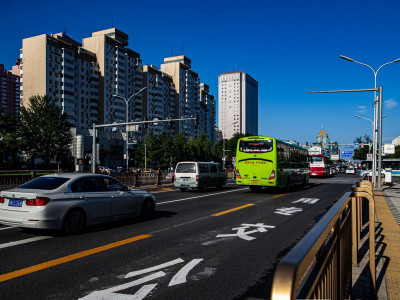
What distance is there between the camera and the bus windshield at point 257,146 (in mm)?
19859

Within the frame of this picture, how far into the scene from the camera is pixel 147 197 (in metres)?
10.4

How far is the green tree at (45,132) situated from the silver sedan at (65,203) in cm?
4613

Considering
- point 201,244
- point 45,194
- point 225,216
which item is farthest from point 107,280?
point 225,216

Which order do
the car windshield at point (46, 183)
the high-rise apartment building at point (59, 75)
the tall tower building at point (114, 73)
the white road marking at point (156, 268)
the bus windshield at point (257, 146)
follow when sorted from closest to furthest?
the white road marking at point (156, 268) < the car windshield at point (46, 183) < the bus windshield at point (257, 146) < the high-rise apartment building at point (59, 75) < the tall tower building at point (114, 73)

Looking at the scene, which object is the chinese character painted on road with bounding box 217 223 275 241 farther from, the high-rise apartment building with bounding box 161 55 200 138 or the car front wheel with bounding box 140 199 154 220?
the high-rise apartment building with bounding box 161 55 200 138

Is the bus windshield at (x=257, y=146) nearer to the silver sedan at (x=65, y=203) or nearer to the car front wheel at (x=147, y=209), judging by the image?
the car front wheel at (x=147, y=209)

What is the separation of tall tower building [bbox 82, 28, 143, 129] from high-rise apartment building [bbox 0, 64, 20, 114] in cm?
6518

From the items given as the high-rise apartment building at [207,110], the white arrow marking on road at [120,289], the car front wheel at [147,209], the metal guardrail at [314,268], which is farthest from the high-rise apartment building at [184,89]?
the metal guardrail at [314,268]

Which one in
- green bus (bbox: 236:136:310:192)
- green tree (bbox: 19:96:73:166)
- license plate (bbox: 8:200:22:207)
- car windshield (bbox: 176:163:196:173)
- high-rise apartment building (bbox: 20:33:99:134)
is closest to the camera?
license plate (bbox: 8:200:22:207)

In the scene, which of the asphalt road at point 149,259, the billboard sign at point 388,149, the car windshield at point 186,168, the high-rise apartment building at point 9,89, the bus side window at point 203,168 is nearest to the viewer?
the asphalt road at point 149,259

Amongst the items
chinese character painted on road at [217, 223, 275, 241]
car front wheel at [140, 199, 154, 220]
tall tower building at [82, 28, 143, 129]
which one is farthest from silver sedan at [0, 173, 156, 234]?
tall tower building at [82, 28, 143, 129]

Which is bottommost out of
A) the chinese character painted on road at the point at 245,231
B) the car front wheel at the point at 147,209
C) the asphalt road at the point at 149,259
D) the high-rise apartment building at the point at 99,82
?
the chinese character painted on road at the point at 245,231

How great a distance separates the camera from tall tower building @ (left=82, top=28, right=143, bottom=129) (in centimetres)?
9731

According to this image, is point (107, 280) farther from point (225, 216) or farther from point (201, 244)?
point (225, 216)
